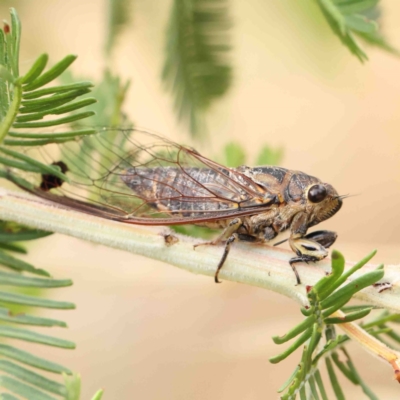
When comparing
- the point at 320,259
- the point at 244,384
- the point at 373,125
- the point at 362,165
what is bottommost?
the point at 244,384

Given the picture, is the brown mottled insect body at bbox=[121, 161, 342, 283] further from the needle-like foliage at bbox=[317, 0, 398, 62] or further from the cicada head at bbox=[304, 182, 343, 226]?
the needle-like foliage at bbox=[317, 0, 398, 62]

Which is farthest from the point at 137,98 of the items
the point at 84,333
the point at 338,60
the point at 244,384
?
the point at 244,384

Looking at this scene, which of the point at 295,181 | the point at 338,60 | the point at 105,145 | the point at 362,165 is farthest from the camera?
the point at 362,165

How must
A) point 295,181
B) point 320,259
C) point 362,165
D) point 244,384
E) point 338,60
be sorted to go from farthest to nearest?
point 362,165, point 338,60, point 244,384, point 295,181, point 320,259

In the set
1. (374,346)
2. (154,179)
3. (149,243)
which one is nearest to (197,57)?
(154,179)

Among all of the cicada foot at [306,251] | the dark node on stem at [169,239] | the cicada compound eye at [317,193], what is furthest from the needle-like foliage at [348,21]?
the dark node on stem at [169,239]

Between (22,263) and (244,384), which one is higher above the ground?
(22,263)

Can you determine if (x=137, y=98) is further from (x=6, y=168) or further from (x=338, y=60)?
(x=6, y=168)

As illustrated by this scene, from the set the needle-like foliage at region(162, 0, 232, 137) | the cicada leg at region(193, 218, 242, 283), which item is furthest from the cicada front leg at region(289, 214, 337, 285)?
the needle-like foliage at region(162, 0, 232, 137)
